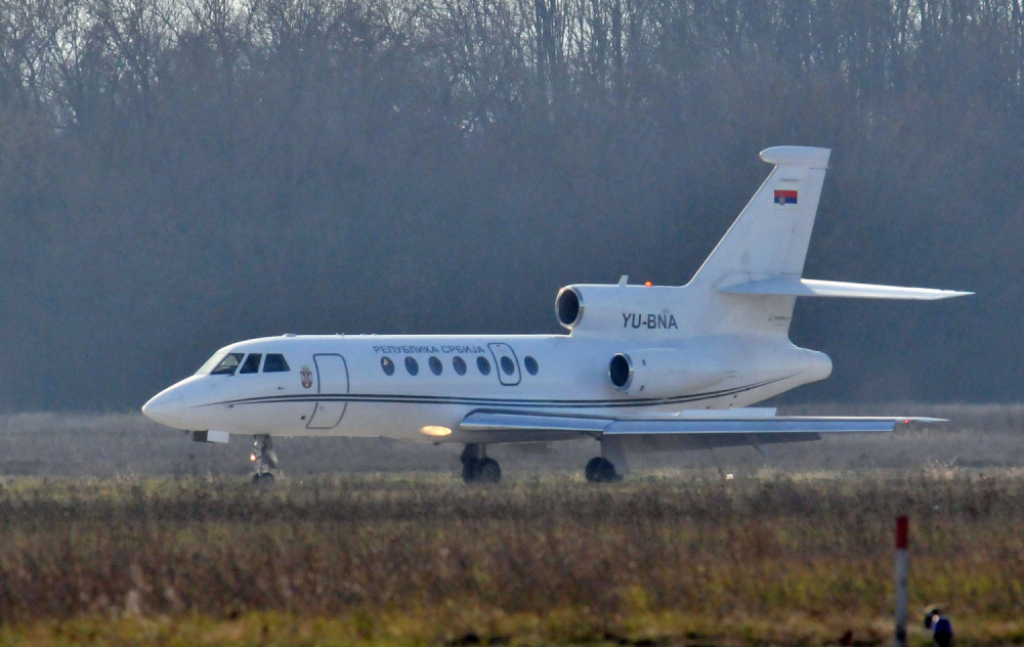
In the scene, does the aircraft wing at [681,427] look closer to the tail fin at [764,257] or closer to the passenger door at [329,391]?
the passenger door at [329,391]

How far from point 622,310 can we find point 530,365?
1828 millimetres

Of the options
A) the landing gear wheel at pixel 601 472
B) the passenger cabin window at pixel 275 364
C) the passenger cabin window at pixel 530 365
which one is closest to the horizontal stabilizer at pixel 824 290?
the passenger cabin window at pixel 530 365

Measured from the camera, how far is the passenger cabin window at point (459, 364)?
21500 millimetres

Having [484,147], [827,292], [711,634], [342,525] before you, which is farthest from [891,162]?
[711,634]

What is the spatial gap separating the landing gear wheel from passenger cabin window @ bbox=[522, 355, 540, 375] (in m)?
1.76

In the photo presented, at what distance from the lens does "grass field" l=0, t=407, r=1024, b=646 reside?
28.9 feet

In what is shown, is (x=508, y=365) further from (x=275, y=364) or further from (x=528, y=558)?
(x=528, y=558)

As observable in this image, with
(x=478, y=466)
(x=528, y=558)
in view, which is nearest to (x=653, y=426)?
(x=478, y=466)

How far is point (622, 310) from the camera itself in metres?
23.1

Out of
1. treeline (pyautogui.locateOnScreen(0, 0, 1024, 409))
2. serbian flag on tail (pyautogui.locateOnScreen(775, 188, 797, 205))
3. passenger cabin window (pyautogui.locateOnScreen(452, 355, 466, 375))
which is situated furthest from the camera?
treeline (pyautogui.locateOnScreen(0, 0, 1024, 409))

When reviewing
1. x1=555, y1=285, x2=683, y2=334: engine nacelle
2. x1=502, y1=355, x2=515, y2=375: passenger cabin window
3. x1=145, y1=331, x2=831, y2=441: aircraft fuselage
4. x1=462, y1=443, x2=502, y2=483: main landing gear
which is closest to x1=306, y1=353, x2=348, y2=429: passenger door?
x1=145, y1=331, x2=831, y2=441: aircraft fuselage

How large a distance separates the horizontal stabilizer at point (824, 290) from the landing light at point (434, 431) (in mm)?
5067

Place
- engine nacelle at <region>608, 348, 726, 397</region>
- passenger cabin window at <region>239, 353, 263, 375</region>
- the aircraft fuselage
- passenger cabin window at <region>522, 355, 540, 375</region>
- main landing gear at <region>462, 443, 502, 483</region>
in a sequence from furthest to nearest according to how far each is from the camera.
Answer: engine nacelle at <region>608, 348, 726, 397</region>
passenger cabin window at <region>522, 355, 540, 375</region>
main landing gear at <region>462, 443, 502, 483</region>
passenger cabin window at <region>239, 353, 263, 375</region>
the aircraft fuselage

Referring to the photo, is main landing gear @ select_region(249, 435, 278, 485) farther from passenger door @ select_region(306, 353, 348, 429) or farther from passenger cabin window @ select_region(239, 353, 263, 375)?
passenger cabin window @ select_region(239, 353, 263, 375)
